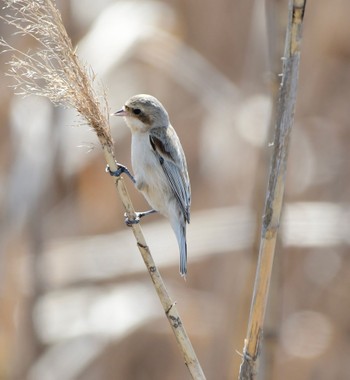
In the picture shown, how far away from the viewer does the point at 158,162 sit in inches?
70.4

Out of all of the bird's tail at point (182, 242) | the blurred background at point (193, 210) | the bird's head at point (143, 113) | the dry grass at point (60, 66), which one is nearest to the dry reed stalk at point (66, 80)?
the dry grass at point (60, 66)

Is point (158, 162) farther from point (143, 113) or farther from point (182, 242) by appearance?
point (182, 242)

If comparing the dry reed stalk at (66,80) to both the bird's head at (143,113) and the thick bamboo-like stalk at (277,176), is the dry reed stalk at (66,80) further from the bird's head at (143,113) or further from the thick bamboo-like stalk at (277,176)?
the bird's head at (143,113)

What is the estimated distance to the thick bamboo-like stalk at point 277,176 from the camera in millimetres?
1021

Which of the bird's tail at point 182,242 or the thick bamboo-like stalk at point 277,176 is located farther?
the bird's tail at point 182,242

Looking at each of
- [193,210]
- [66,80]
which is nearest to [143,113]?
[66,80]

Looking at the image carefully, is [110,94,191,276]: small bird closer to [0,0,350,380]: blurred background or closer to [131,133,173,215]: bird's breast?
[131,133,173,215]: bird's breast

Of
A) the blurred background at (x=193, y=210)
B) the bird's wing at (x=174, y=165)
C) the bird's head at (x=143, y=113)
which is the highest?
the blurred background at (x=193, y=210)

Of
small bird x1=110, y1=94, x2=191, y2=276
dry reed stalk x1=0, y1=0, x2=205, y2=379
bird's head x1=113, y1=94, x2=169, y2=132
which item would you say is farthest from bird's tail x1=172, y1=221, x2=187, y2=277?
dry reed stalk x1=0, y1=0, x2=205, y2=379

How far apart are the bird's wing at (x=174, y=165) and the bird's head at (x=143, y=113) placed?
2cm

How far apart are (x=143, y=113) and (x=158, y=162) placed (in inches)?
5.1

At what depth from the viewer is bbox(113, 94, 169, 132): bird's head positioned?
170cm

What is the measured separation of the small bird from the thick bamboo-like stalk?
0.61m

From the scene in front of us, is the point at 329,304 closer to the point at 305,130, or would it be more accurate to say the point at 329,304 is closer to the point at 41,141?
the point at 305,130
